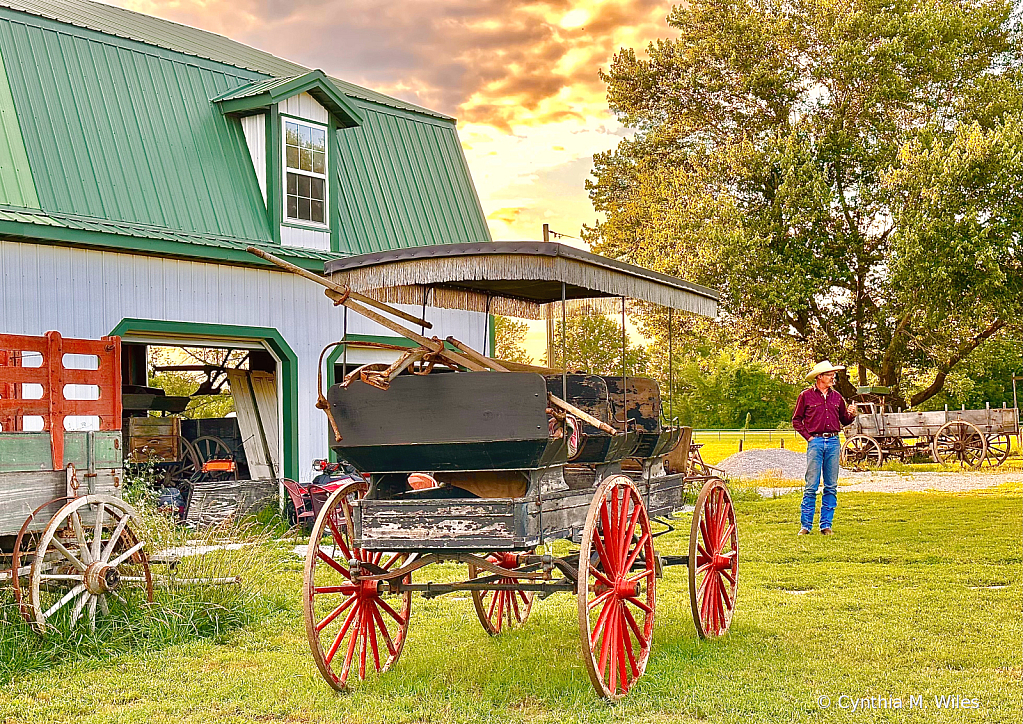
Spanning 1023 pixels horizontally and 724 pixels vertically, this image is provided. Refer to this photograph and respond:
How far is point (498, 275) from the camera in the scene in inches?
247

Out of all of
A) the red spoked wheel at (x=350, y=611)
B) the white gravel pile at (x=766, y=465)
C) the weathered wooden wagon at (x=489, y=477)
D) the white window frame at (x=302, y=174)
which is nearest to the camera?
the weathered wooden wagon at (x=489, y=477)

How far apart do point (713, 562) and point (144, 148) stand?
8.66 m

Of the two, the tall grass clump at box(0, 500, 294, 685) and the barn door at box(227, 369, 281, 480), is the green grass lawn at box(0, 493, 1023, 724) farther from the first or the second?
the barn door at box(227, 369, 281, 480)

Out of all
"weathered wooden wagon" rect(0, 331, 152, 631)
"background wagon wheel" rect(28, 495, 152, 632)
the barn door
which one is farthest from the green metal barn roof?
"background wagon wheel" rect(28, 495, 152, 632)

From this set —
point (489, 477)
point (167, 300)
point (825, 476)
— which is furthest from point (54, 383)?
point (825, 476)

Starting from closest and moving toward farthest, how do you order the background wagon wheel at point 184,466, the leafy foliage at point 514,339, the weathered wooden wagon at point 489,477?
the weathered wooden wagon at point 489,477 < the background wagon wheel at point 184,466 < the leafy foliage at point 514,339

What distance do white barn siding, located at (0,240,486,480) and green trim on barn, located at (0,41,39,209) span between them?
470 mm

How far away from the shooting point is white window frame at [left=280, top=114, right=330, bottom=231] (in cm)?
1379

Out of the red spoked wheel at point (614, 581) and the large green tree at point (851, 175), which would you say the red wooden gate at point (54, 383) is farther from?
the large green tree at point (851, 175)

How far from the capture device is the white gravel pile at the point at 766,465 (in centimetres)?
2297

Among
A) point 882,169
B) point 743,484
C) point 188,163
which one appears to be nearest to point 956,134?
point 882,169

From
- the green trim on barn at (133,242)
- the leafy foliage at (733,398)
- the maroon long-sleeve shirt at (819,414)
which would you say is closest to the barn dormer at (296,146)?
the green trim on barn at (133,242)

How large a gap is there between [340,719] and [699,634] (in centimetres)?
250

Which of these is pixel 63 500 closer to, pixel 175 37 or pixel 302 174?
pixel 302 174
